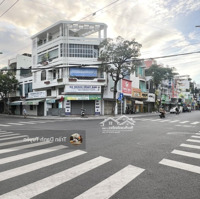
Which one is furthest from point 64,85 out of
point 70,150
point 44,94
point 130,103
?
point 70,150

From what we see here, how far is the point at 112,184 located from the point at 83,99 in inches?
853

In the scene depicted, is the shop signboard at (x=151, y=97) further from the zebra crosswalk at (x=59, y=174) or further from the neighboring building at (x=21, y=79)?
the zebra crosswalk at (x=59, y=174)

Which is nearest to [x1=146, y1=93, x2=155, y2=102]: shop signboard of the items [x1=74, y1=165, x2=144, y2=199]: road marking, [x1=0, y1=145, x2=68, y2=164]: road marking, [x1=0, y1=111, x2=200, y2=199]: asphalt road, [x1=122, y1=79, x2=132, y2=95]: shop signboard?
[x1=122, y1=79, x2=132, y2=95]: shop signboard

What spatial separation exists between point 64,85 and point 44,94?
5.09 metres

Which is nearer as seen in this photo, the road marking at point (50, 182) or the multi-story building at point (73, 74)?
the road marking at point (50, 182)

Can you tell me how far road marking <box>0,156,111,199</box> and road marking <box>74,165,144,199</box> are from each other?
689 mm

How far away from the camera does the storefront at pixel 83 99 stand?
24906mm

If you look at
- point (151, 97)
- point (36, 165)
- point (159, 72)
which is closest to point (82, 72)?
point (159, 72)

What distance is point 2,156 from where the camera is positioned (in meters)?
5.17

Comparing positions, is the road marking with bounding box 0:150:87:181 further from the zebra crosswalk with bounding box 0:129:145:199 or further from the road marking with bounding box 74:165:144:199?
the road marking with bounding box 74:165:144:199

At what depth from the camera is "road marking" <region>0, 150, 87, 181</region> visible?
150 inches

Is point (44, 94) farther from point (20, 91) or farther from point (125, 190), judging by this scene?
point (125, 190)

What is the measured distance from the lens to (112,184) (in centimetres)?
338

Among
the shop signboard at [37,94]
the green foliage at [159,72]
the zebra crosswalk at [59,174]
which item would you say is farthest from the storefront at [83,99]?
the zebra crosswalk at [59,174]
